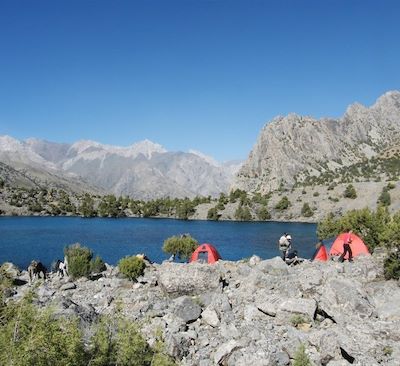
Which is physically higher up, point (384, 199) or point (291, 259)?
point (384, 199)

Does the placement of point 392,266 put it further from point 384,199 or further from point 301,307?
point 384,199

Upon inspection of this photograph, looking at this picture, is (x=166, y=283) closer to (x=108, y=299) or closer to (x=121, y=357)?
(x=108, y=299)

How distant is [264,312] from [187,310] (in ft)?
11.2

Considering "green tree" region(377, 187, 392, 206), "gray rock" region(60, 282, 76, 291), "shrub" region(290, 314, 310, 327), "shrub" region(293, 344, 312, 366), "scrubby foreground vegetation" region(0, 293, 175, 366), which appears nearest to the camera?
"scrubby foreground vegetation" region(0, 293, 175, 366)

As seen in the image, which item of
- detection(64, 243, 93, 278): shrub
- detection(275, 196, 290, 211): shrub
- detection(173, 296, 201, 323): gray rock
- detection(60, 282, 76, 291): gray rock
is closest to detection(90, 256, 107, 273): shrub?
detection(64, 243, 93, 278): shrub

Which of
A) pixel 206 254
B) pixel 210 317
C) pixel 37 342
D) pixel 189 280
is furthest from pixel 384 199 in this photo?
pixel 37 342

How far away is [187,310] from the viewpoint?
20531mm

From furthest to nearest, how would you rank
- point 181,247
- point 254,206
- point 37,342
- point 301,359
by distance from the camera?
point 254,206
point 181,247
point 301,359
point 37,342

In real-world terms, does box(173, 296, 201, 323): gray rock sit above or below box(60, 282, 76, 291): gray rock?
above

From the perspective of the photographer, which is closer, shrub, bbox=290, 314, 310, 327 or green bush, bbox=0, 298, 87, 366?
green bush, bbox=0, 298, 87, 366

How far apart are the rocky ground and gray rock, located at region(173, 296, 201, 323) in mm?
45

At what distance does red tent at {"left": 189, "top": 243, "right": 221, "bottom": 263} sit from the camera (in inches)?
1528

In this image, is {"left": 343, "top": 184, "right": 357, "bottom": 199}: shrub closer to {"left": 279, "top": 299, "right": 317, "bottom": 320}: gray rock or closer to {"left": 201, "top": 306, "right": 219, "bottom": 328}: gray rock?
{"left": 279, "top": 299, "right": 317, "bottom": 320}: gray rock

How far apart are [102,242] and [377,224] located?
58.3 m
